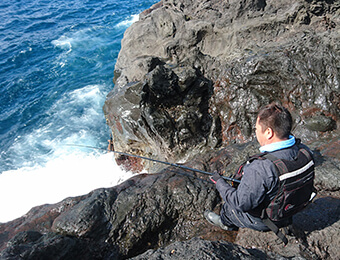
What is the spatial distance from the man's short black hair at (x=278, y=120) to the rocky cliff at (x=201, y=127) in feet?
4.62

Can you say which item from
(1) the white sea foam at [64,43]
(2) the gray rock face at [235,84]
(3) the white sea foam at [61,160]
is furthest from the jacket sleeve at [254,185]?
(1) the white sea foam at [64,43]

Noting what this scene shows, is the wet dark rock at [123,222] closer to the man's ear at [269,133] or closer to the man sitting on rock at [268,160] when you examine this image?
the man sitting on rock at [268,160]

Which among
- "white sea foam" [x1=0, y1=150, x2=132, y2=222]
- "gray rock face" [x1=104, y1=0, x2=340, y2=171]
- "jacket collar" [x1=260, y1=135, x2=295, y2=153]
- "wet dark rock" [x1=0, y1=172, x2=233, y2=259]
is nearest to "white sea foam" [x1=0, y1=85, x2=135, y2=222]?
"white sea foam" [x1=0, y1=150, x2=132, y2=222]

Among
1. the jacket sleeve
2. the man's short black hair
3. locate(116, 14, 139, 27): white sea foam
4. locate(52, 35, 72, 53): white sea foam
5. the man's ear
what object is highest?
locate(116, 14, 139, 27): white sea foam

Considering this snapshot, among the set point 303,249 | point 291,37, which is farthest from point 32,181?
point 291,37

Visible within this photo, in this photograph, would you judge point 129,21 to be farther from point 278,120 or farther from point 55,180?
point 278,120

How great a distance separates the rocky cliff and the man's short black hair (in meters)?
1.41

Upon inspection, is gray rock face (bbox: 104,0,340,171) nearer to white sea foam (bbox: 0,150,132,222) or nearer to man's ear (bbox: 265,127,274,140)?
white sea foam (bbox: 0,150,132,222)

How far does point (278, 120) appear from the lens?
84.2 inches

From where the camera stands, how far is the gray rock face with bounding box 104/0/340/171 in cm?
564

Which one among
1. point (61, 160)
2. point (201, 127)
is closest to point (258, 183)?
point (201, 127)

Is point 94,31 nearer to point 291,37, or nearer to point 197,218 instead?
point 291,37

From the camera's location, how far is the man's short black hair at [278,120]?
213cm

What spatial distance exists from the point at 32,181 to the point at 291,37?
1181cm
